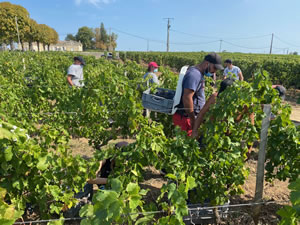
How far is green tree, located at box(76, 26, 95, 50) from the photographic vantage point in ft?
294

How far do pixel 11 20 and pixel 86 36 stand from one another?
2103 inches

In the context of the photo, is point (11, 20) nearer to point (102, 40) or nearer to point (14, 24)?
point (14, 24)

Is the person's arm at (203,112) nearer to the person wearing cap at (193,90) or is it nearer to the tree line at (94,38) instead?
the person wearing cap at (193,90)

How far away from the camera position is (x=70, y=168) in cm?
192

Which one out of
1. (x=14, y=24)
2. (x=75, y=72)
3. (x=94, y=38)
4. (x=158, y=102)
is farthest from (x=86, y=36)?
(x=158, y=102)

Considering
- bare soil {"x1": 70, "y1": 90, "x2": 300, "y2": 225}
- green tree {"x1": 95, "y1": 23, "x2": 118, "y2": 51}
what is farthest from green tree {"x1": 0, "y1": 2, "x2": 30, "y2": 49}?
green tree {"x1": 95, "y1": 23, "x2": 118, "y2": 51}

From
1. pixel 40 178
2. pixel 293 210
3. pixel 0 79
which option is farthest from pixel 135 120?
pixel 0 79

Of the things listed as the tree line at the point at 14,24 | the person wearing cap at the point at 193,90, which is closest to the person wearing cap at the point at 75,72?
the person wearing cap at the point at 193,90

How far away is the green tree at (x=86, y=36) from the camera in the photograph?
89688mm

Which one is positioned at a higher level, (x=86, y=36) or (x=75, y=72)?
(x=86, y=36)

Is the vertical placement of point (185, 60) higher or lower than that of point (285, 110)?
higher

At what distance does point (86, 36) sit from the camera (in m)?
89.7

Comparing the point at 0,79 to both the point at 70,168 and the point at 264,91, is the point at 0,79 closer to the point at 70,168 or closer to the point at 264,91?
the point at 70,168

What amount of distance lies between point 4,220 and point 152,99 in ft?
7.59
